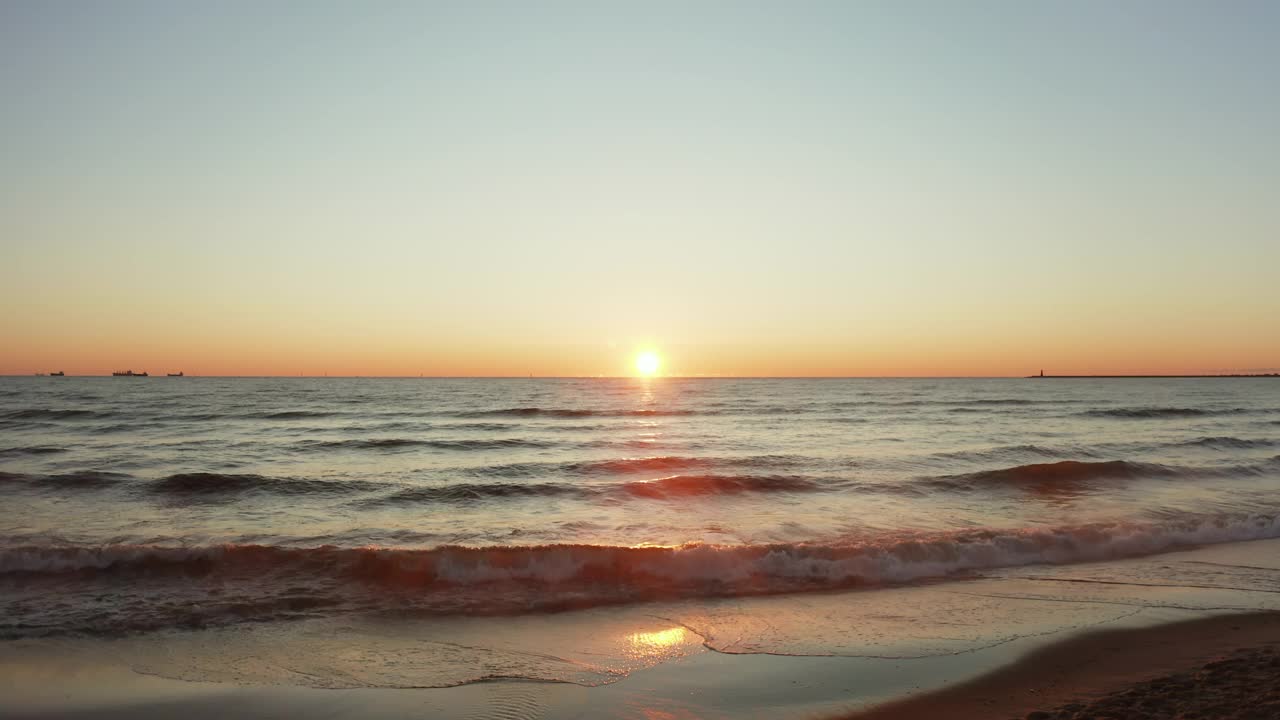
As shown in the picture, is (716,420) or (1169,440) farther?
(716,420)

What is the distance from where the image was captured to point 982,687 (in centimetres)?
686

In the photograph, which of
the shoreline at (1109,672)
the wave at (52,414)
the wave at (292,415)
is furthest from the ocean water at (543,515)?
the wave at (292,415)

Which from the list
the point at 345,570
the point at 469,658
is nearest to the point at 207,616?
the point at 345,570

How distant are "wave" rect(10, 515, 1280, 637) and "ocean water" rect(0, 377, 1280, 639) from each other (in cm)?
4

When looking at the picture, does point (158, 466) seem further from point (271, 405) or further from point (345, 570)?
point (271, 405)

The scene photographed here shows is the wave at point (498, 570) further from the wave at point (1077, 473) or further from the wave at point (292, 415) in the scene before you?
the wave at point (292, 415)

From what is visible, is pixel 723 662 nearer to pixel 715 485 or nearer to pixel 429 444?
pixel 715 485

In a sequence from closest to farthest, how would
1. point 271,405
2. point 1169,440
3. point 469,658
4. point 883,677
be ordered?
point 883,677 < point 469,658 < point 1169,440 < point 271,405

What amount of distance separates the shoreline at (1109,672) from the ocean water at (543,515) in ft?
11.9

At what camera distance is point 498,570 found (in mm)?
11688

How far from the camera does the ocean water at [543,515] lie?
1074 centimetres

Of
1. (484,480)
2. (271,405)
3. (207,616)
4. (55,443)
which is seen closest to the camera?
(207,616)

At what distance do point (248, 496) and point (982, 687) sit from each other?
17140mm

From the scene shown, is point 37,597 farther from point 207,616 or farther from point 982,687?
point 982,687
